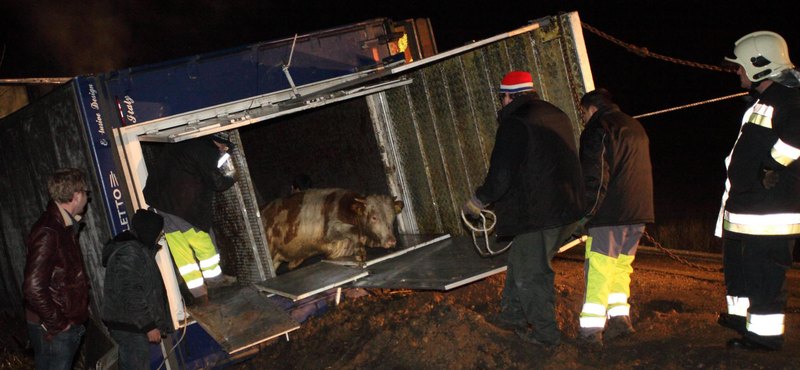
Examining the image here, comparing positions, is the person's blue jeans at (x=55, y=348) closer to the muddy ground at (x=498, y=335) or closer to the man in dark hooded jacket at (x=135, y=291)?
the man in dark hooded jacket at (x=135, y=291)

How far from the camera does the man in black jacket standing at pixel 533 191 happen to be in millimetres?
4605

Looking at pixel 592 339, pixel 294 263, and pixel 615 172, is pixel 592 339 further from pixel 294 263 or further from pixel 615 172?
pixel 294 263

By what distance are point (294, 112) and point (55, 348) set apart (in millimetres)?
3371

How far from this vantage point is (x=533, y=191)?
182 inches

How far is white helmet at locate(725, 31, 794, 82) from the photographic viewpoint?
425 centimetres

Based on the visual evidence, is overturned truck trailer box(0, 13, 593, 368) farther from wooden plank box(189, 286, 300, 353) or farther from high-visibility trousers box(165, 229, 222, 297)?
high-visibility trousers box(165, 229, 222, 297)

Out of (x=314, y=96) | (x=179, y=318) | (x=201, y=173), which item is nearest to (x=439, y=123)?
(x=314, y=96)

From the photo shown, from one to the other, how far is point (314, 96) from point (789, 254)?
4.65m

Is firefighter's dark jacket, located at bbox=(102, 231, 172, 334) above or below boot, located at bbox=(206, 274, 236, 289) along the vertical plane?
above

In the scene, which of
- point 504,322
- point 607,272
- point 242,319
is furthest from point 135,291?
point 607,272

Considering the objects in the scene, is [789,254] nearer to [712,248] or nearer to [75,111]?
[712,248]

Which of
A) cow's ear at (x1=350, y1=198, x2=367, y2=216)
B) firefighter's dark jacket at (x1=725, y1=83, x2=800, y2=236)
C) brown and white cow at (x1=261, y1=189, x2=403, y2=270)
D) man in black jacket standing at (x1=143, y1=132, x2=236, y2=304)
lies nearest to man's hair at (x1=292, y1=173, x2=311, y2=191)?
brown and white cow at (x1=261, y1=189, x2=403, y2=270)

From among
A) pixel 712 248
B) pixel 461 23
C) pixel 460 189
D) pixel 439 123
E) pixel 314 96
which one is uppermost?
pixel 461 23

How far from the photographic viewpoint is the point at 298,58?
663 cm
